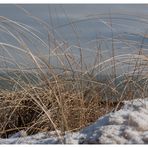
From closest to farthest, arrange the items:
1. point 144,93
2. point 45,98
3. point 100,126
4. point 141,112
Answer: point 100,126, point 141,112, point 144,93, point 45,98

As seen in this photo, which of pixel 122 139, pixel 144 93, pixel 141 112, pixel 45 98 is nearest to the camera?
pixel 122 139

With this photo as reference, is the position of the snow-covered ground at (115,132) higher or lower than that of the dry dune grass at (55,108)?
higher

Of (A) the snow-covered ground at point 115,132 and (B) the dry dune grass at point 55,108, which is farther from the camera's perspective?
(B) the dry dune grass at point 55,108

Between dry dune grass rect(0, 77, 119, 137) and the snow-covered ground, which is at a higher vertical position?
the snow-covered ground

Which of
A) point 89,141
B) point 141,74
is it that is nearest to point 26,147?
point 89,141

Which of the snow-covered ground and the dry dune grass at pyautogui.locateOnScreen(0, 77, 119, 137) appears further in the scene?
the dry dune grass at pyautogui.locateOnScreen(0, 77, 119, 137)

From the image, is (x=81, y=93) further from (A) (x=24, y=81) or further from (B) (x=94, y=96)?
(A) (x=24, y=81)

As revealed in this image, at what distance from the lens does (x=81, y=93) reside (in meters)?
2.09

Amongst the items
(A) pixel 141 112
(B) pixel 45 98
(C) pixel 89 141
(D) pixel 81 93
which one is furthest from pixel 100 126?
(B) pixel 45 98

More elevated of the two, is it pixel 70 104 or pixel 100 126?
pixel 100 126

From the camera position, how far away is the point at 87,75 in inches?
83.4

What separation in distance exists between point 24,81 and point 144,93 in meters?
0.63

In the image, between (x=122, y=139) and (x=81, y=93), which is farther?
(x=81, y=93)

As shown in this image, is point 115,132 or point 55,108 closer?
point 115,132
